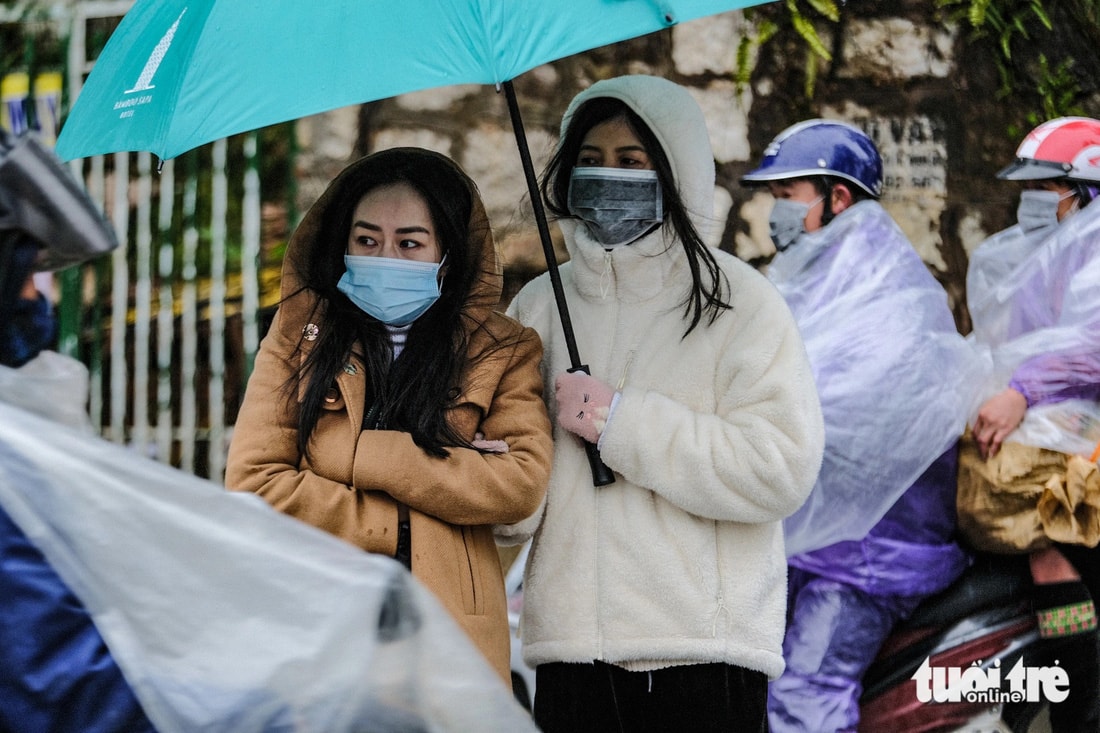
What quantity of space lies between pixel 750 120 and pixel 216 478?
276 cm

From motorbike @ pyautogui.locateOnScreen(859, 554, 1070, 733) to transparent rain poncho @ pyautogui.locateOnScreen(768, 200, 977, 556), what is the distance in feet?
1.37

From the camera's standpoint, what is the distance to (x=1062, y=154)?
4383mm

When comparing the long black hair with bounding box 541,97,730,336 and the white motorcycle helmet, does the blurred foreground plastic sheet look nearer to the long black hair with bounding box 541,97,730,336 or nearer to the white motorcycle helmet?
the long black hair with bounding box 541,97,730,336

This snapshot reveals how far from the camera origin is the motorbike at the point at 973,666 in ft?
13.6

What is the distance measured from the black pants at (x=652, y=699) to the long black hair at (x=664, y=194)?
0.77 m

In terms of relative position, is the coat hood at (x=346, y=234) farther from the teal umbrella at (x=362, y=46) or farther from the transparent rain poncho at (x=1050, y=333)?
the transparent rain poncho at (x=1050, y=333)

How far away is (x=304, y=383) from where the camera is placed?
2895mm

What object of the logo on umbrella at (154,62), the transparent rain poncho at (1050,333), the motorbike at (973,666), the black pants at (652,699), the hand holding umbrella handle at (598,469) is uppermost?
the logo on umbrella at (154,62)

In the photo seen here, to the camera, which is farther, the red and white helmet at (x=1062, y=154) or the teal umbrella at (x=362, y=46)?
the red and white helmet at (x=1062, y=154)

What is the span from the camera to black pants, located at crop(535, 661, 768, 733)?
2.90 m

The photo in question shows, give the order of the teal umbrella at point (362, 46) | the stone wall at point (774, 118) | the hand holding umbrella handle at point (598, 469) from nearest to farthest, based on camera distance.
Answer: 1. the teal umbrella at point (362, 46)
2. the hand holding umbrella handle at point (598, 469)
3. the stone wall at point (774, 118)

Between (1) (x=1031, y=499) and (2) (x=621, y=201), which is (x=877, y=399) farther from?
(2) (x=621, y=201)

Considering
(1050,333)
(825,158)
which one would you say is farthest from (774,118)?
(1050,333)

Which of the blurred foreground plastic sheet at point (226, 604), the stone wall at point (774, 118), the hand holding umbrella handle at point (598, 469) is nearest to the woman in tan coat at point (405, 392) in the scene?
the hand holding umbrella handle at point (598, 469)
